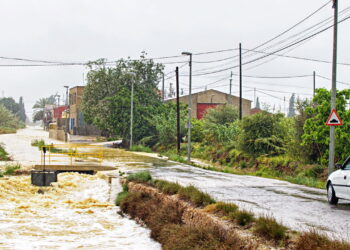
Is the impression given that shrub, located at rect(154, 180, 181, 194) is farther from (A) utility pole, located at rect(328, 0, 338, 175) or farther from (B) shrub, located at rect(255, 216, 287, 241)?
(A) utility pole, located at rect(328, 0, 338, 175)

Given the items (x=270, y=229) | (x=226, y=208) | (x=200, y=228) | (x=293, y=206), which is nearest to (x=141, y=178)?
(x=293, y=206)

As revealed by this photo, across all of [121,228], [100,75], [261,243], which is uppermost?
[100,75]

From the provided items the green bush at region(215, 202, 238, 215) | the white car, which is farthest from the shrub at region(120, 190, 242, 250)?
the white car

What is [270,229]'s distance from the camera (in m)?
8.90

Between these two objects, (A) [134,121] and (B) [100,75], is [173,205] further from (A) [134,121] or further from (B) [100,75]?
(B) [100,75]

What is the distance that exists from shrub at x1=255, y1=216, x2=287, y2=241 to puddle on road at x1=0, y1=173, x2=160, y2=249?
3.50 meters

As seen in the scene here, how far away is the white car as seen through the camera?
1175cm

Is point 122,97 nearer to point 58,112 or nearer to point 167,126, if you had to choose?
point 167,126

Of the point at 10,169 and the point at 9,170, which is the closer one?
the point at 9,170

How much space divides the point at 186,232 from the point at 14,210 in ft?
26.8

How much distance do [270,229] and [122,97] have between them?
1807 inches

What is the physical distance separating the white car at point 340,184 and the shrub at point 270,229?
3.34 metres

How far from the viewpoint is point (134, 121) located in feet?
178

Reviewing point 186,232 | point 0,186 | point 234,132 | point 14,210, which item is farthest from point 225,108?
point 186,232
